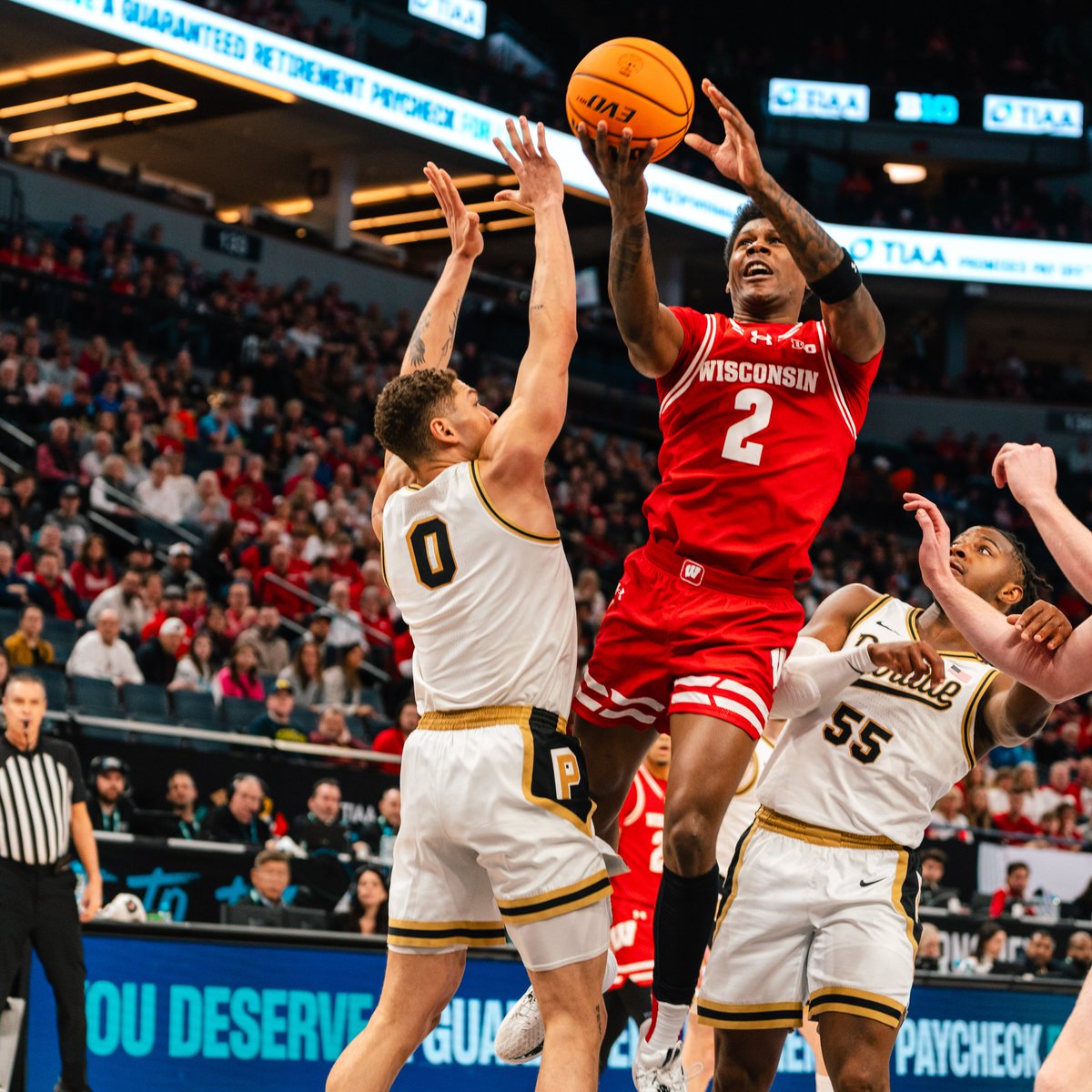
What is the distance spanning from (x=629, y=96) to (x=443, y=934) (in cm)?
268

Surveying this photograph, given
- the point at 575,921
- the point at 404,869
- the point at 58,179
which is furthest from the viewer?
the point at 58,179

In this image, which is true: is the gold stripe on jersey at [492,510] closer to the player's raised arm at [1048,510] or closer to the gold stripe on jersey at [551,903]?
the gold stripe on jersey at [551,903]

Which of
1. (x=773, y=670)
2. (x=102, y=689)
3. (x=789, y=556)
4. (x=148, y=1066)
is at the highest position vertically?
(x=789, y=556)

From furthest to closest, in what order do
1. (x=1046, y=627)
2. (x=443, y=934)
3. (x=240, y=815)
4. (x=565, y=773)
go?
(x=240, y=815)
(x=443, y=934)
(x=565, y=773)
(x=1046, y=627)

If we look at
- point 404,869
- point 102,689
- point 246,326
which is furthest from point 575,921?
point 246,326

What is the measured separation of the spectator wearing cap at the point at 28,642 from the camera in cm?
1202

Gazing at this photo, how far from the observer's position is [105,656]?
1254 centimetres

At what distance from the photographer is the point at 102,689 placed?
1208cm

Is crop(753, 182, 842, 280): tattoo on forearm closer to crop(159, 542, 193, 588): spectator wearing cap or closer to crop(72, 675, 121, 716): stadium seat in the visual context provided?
crop(72, 675, 121, 716): stadium seat

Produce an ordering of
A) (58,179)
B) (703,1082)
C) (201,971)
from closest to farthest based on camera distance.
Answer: (703,1082), (201,971), (58,179)

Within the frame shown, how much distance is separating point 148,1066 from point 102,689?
15.4 ft

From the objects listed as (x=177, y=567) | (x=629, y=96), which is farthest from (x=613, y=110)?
(x=177, y=567)

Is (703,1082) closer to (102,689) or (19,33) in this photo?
(102,689)

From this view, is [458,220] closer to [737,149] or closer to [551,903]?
[737,149]
